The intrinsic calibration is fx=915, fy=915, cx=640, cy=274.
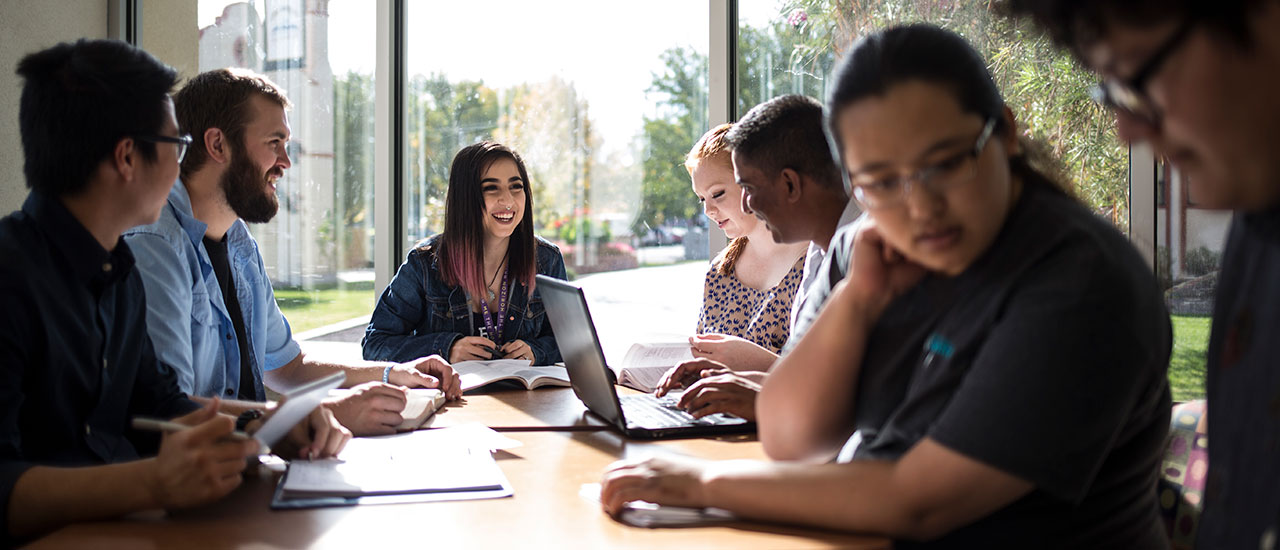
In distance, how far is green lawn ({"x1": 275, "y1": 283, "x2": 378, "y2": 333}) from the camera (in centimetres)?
428

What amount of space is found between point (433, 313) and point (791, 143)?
4.77 ft

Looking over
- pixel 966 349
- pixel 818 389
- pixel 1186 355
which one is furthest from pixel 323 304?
pixel 966 349

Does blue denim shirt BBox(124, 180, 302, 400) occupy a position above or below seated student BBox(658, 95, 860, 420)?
below

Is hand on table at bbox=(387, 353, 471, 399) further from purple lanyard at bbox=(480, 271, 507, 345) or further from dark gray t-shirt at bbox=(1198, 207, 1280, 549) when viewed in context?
dark gray t-shirt at bbox=(1198, 207, 1280, 549)

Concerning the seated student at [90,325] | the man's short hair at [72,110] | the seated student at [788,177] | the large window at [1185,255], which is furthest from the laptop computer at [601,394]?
the large window at [1185,255]

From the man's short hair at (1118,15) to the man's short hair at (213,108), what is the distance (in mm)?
2141

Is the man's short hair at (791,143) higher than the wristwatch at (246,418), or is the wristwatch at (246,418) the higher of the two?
the man's short hair at (791,143)

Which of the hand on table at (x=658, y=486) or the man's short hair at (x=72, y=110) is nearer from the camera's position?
the hand on table at (x=658, y=486)

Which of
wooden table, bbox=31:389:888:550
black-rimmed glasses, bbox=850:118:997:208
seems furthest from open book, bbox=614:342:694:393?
black-rimmed glasses, bbox=850:118:997:208

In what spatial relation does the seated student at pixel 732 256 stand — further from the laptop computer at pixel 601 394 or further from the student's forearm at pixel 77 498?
the student's forearm at pixel 77 498

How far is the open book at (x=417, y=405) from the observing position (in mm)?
1931

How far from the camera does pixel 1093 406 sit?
43.1 inches

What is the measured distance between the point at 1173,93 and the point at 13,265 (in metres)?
1.59

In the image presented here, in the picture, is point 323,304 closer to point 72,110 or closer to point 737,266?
point 737,266
